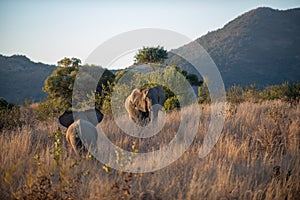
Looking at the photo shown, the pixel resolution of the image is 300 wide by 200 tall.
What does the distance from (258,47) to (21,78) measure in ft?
235

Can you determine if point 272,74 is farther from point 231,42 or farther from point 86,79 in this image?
point 86,79

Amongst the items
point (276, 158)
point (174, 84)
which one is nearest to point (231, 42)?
point (174, 84)

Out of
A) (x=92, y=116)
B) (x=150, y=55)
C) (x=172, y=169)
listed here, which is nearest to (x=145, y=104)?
(x=92, y=116)

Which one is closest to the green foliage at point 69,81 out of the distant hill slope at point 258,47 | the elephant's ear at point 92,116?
the elephant's ear at point 92,116

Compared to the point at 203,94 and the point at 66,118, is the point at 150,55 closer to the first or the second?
the point at 203,94

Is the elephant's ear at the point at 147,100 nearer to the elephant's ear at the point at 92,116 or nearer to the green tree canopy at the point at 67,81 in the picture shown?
the elephant's ear at the point at 92,116

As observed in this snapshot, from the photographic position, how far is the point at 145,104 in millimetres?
8195

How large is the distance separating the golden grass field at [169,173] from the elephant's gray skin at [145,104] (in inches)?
54.2

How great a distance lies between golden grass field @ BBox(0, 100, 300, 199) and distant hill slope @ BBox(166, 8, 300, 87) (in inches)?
2162

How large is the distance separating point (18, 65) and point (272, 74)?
6572cm

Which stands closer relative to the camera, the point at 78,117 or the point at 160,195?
the point at 160,195

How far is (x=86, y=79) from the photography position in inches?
1090

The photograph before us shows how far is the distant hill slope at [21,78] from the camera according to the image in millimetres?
50000

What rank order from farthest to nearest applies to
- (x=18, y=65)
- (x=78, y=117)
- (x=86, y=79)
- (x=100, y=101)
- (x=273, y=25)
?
1. (x=273, y=25)
2. (x=18, y=65)
3. (x=86, y=79)
4. (x=100, y=101)
5. (x=78, y=117)
